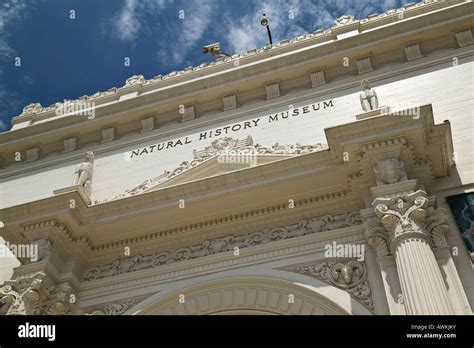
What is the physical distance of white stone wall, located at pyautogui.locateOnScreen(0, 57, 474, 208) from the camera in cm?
1291

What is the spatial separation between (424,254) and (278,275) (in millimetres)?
2814

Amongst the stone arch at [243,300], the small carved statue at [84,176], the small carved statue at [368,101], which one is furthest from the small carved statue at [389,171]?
the small carved statue at [84,176]

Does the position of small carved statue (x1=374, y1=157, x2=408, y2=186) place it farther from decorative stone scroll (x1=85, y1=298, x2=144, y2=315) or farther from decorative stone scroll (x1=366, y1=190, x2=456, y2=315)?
decorative stone scroll (x1=85, y1=298, x2=144, y2=315)

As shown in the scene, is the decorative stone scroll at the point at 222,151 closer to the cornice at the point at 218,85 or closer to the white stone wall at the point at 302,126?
the white stone wall at the point at 302,126

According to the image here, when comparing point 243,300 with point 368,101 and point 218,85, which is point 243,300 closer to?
point 368,101

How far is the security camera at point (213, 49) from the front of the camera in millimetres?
19719

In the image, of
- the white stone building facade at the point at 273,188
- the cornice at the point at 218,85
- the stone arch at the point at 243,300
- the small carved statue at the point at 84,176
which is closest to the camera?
the white stone building facade at the point at 273,188

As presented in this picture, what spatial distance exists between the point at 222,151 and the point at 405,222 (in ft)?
18.2

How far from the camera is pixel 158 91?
648 inches

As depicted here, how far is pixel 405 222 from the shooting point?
934cm

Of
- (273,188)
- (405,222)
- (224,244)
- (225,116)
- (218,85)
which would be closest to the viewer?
(405,222)

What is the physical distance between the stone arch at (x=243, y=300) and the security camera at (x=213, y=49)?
417 inches

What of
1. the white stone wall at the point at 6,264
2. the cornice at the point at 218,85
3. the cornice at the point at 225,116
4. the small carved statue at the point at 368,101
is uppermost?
the cornice at the point at 218,85

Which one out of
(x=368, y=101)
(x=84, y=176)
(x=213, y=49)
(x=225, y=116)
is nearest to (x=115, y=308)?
(x=84, y=176)
